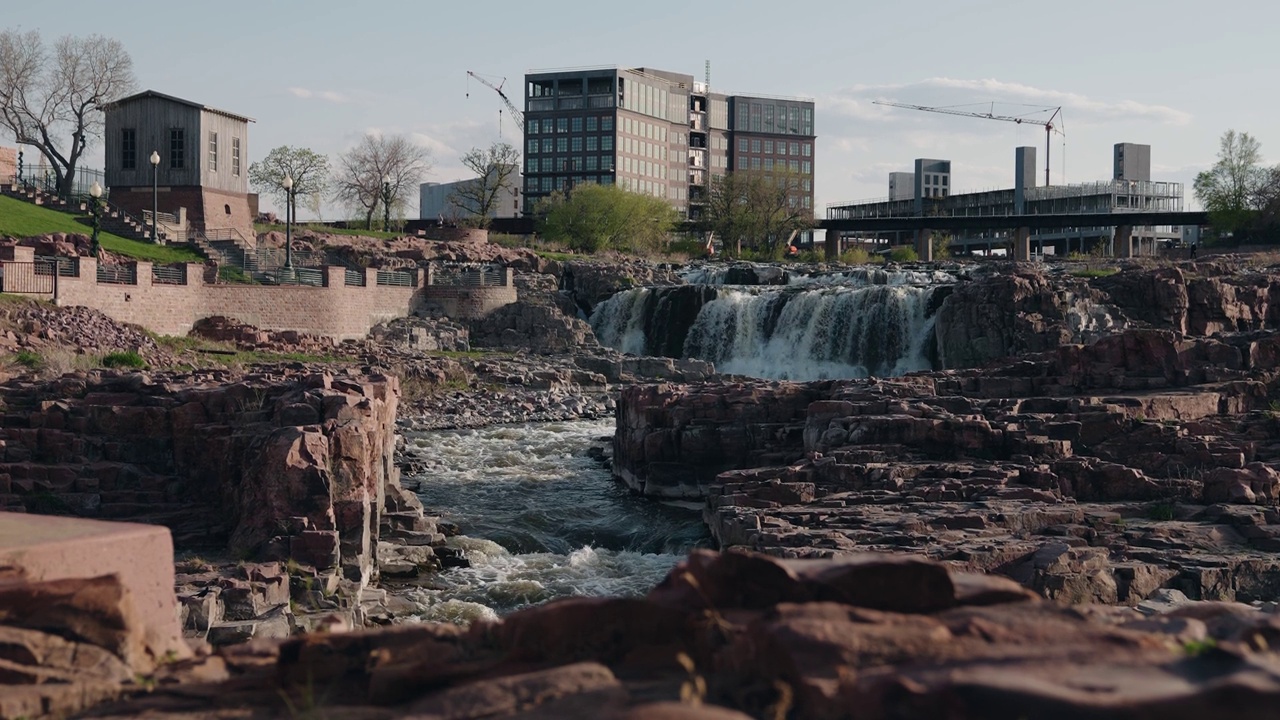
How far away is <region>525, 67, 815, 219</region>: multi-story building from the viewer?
13550cm

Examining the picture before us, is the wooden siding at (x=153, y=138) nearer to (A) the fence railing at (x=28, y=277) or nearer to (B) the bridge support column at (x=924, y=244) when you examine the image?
(A) the fence railing at (x=28, y=277)

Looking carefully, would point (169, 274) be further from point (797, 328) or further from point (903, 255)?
point (903, 255)

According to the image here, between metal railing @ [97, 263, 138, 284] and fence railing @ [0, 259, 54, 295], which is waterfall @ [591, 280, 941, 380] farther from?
fence railing @ [0, 259, 54, 295]

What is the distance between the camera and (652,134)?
141 m

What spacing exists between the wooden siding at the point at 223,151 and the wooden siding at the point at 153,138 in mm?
356

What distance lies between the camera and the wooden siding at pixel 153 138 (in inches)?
2474

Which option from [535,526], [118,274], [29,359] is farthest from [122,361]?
[535,526]

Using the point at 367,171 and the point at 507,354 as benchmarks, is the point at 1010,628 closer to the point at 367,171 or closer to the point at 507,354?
the point at 507,354

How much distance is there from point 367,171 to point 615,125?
38.4m

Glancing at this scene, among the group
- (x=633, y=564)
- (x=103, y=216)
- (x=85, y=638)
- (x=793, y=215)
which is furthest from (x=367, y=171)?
(x=85, y=638)

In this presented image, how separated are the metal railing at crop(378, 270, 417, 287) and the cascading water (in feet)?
32.3

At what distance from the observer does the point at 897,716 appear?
5691 millimetres

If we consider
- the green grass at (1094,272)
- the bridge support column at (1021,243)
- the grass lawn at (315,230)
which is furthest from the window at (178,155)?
the bridge support column at (1021,243)

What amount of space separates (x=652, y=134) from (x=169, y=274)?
313ft
